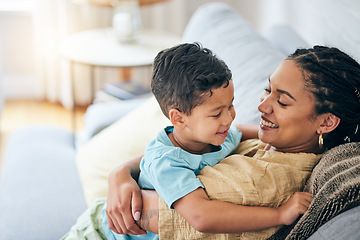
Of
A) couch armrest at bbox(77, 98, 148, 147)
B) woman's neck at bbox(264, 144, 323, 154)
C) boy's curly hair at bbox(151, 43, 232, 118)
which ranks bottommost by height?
couch armrest at bbox(77, 98, 148, 147)

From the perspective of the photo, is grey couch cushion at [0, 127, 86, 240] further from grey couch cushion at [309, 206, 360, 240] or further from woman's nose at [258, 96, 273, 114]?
grey couch cushion at [309, 206, 360, 240]

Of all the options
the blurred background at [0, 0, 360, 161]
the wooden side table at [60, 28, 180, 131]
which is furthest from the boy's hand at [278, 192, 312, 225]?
the blurred background at [0, 0, 360, 161]

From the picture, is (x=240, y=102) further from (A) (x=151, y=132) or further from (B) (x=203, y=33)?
(B) (x=203, y=33)

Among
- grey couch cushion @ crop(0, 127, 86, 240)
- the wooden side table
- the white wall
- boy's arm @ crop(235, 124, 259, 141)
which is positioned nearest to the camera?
boy's arm @ crop(235, 124, 259, 141)

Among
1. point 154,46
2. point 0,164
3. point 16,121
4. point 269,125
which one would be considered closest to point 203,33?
point 154,46

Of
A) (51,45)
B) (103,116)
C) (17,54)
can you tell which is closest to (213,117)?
(103,116)

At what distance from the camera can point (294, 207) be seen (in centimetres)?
90

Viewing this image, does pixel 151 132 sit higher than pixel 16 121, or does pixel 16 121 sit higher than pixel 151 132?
pixel 151 132

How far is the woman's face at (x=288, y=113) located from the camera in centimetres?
100

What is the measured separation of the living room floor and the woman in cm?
229

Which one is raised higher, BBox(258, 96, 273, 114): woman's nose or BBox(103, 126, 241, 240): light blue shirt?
BBox(258, 96, 273, 114): woman's nose

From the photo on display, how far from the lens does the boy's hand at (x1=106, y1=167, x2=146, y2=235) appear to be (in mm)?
1087

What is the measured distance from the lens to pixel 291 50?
1.66 m

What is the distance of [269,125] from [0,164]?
2203 millimetres
